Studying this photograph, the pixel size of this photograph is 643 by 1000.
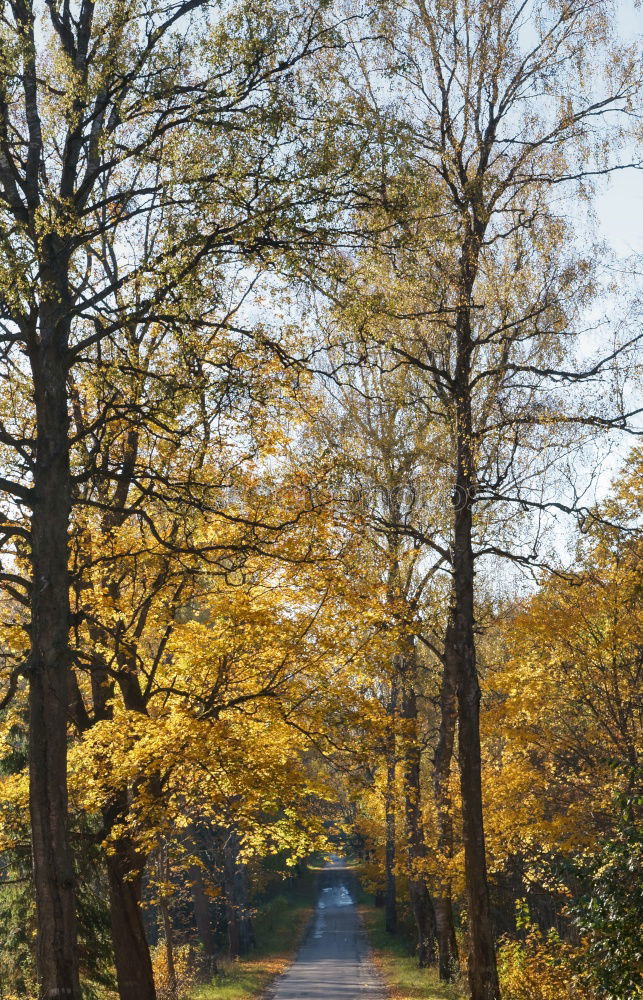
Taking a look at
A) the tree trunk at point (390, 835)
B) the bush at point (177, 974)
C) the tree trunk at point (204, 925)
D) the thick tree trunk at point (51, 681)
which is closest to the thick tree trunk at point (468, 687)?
the thick tree trunk at point (51, 681)

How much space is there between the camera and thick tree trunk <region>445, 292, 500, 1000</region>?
1277 cm

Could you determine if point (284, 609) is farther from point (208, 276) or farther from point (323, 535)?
point (208, 276)

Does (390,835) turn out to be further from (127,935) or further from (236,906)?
(127,935)

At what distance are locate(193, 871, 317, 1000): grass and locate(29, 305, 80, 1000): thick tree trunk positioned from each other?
1693cm

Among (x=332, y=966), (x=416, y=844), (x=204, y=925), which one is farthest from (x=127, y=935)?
(x=204, y=925)

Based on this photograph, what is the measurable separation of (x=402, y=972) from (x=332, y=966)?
13.2 ft

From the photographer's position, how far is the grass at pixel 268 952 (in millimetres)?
24500

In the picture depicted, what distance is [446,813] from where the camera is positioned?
21.3 meters

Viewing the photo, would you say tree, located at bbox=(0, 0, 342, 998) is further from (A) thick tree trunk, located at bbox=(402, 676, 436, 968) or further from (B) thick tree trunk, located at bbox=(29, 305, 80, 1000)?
(A) thick tree trunk, located at bbox=(402, 676, 436, 968)

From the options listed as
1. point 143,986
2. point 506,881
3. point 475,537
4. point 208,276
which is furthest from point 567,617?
point 506,881

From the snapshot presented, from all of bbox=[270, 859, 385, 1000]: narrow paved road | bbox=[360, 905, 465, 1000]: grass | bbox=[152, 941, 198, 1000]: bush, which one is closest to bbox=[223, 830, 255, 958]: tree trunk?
bbox=[152, 941, 198, 1000]: bush

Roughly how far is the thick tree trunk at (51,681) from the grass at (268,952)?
16930 millimetres

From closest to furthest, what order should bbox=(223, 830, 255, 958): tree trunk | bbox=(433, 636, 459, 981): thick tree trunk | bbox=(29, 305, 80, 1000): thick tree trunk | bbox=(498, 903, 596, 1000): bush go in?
bbox=(29, 305, 80, 1000): thick tree trunk
bbox=(498, 903, 596, 1000): bush
bbox=(433, 636, 459, 981): thick tree trunk
bbox=(223, 830, 255, 958): tree trunk

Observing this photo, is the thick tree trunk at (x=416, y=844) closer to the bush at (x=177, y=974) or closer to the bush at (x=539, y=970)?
the bush at (x=539, y=970)
